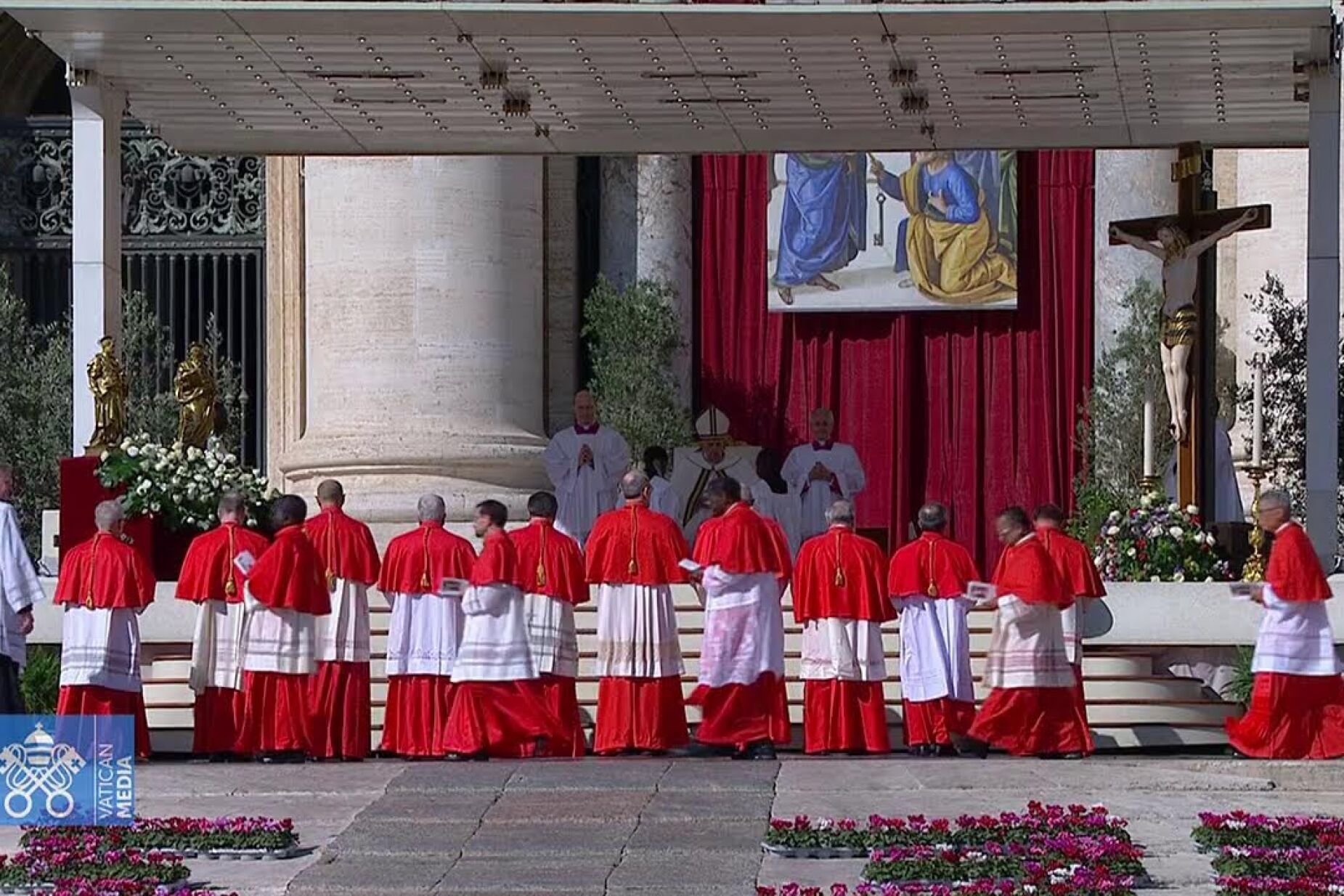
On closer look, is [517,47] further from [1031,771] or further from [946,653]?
[1031,771]

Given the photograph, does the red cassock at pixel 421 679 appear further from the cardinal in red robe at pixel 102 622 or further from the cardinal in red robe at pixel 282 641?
the cardinal in red robe at pixel 102 622

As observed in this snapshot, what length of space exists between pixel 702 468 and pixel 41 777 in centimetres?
983

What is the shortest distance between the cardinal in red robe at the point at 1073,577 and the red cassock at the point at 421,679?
3.42 m

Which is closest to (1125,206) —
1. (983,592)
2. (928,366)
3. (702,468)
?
(928,366)

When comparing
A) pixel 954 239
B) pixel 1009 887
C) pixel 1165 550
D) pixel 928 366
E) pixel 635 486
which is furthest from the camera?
pixel 928 366

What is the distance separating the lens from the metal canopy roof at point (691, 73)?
18.5 meters

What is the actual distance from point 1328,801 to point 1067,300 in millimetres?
12259

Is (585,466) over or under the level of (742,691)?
over

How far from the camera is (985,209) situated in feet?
90.3

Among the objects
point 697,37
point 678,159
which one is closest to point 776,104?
point 697,37

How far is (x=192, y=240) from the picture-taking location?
27.5 metres

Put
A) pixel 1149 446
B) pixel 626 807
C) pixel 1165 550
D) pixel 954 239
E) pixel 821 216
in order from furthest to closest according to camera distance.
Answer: pixel 821 216, pixel 954 239, pixel 1149 446, pixel 1165 550, pixel 626 807

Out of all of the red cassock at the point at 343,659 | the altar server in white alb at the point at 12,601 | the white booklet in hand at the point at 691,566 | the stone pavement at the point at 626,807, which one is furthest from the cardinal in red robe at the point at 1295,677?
the altar server in white alb at the point at 12,601

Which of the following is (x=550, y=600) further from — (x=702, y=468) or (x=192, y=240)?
(x=192, y=240)
